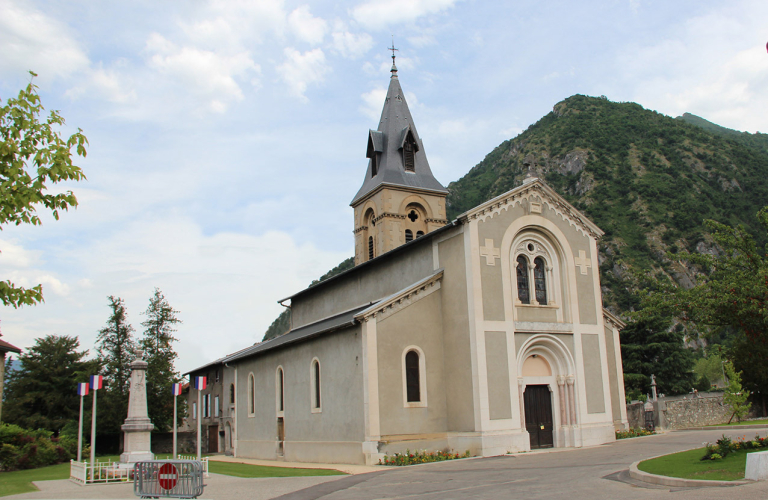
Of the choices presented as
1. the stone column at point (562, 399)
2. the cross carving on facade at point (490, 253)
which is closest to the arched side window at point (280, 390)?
the cross carving on facade at point (490, 253)

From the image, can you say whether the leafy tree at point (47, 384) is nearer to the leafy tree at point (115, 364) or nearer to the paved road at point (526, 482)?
the leafy tree at point (115, 364)

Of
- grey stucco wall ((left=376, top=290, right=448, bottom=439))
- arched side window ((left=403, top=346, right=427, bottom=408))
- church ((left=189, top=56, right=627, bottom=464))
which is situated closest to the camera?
grey stucco wall ((left=376, top=290, right=448, bottom=439))

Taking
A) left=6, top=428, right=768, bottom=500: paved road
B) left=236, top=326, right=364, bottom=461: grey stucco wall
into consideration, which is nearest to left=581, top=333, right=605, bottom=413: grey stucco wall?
left=6, top=428, right=768, bottom=500: paved road

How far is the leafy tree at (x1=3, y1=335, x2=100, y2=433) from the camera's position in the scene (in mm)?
51375

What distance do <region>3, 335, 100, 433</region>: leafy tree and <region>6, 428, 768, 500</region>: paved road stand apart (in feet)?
116

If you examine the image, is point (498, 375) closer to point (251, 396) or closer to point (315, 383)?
point (315, 383)

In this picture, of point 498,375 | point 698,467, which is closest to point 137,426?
point 498,375

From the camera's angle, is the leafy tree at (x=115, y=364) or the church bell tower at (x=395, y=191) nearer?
the church bell tower at (x=395, y=191)

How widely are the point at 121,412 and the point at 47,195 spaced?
A: 158 ft

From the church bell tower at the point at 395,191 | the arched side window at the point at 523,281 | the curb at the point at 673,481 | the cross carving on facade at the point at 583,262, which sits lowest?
the curb at the point at 673,481

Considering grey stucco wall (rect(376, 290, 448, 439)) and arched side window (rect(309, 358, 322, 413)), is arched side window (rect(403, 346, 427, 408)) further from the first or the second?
arched side window (rect(309, 358, 322, 413))

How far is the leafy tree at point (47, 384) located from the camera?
51375mm

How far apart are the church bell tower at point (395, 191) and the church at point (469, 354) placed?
7.23 meters

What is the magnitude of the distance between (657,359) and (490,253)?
4070 centimetres
